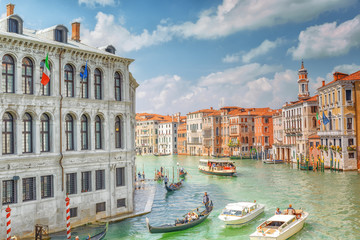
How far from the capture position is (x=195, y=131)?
8650 centimetres

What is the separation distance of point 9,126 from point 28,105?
1.12 meters

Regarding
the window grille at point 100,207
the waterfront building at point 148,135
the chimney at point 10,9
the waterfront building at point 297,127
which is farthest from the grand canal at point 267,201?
the waterfront building at point 148,135

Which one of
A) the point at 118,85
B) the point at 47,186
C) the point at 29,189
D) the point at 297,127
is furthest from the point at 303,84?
the point at 29,189

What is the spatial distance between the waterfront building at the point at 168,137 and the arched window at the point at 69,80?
A: 76.5 m

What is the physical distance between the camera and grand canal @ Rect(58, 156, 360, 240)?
59.1ft

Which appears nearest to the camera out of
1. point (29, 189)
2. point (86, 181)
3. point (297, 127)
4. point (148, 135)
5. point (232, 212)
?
point (29, 189)

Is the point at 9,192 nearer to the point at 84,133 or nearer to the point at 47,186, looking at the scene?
the point at 47,186

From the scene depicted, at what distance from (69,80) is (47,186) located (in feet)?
15.8

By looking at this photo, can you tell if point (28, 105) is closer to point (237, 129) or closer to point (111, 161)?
point (111, 161)

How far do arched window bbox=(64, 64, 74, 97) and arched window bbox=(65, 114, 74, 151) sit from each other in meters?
1.06

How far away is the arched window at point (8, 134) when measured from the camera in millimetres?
15312

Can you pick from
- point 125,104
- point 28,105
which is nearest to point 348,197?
point 125,104

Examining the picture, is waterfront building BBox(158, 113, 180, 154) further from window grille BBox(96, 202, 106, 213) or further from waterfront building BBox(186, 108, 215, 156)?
window grille BBox(96, 202, 106, 213)

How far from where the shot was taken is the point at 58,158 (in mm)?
16797
